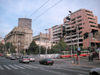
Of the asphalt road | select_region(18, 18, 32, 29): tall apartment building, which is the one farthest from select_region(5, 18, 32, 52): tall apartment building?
the asphalt road

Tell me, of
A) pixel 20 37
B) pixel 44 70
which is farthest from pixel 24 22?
pixel 44 70

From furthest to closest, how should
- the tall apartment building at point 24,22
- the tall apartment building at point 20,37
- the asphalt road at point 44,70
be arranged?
the tall apartment building at point 24,22
the tall apartment building at point 20,37
the asphalt road at point 44,70

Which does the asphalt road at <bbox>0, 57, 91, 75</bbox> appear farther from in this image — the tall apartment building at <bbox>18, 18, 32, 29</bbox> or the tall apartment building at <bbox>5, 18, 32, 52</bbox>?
the tall apartment building at <bbox>18, 18, 32, 29</bbox>

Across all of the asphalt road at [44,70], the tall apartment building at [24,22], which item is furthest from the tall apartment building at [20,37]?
the asphalt road at [44,70]

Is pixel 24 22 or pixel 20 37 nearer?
pixel 20 37

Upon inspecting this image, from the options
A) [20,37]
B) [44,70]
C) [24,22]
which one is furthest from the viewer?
[24,22]

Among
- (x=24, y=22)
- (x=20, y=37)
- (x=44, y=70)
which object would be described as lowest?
(x=44, y=70)

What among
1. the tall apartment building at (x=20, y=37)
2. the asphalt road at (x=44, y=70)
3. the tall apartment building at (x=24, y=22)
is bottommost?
the asphalt road at (x=44, y=70)

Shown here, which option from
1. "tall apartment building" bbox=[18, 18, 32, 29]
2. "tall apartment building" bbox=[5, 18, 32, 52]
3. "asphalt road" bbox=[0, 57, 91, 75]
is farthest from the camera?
"tall apartment building" bbox=[18, 18, 32, 29]

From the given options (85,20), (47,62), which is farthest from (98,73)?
(85,20)

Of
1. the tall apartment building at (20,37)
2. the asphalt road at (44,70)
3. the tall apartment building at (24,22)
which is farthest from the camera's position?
the tall apartment building at (24,22)

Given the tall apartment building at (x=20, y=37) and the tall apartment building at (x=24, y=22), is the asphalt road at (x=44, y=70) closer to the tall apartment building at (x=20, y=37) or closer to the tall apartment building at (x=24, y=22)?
the tall apartment building at (x=20, y=37)

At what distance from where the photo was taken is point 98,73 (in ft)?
28.6

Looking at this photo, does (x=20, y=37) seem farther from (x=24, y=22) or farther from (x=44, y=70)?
(x=44, y=70)
